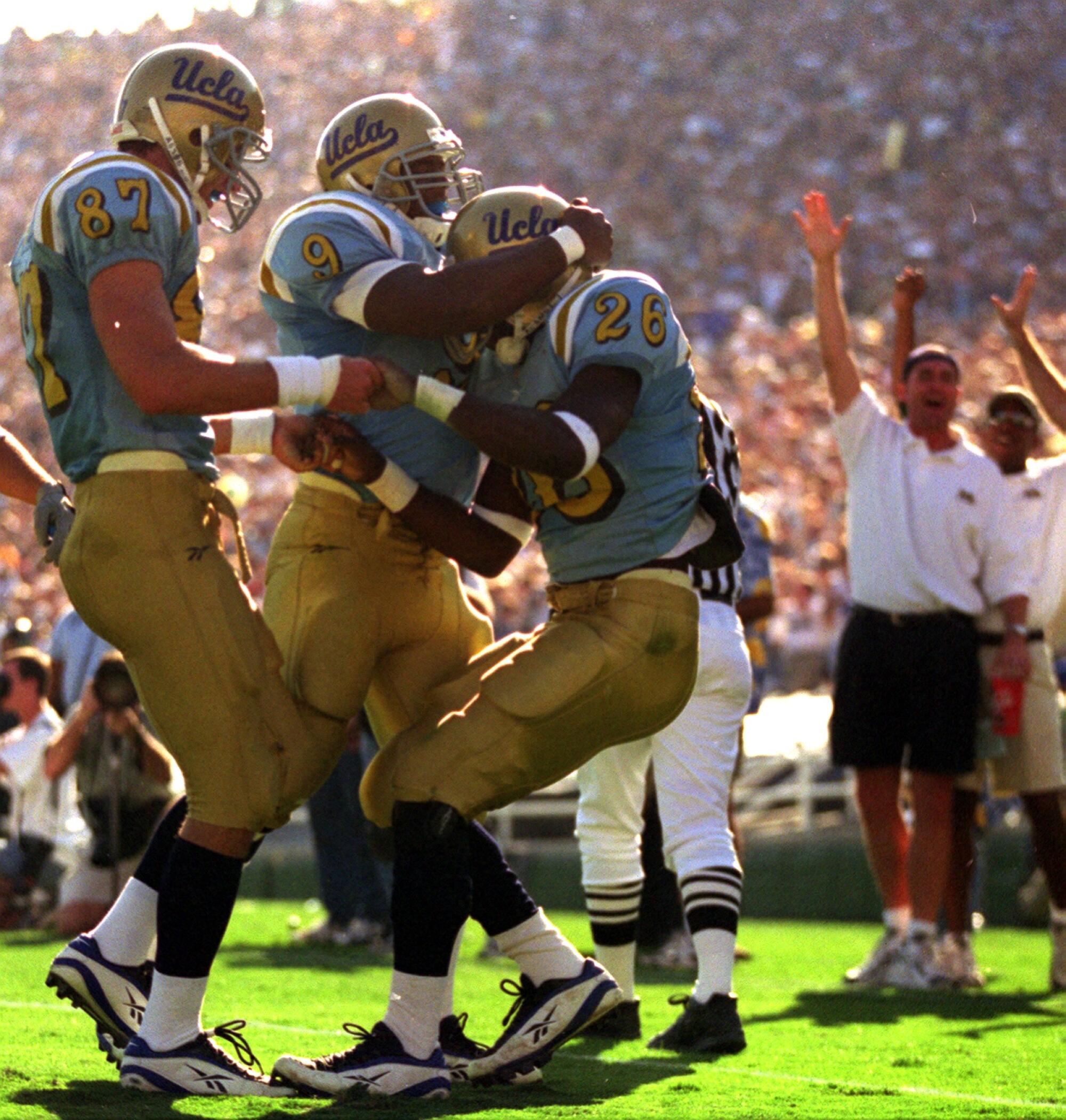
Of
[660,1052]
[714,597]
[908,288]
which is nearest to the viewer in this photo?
[660,1052]

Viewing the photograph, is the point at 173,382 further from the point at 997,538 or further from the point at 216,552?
the point at 997,538

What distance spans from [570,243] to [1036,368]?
353 cm

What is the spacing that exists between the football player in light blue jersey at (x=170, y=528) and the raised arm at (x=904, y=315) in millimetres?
3791

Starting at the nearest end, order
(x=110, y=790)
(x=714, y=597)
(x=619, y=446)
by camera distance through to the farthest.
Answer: (x=619, y=446), (x=714, y=597), (x=110, y=790)

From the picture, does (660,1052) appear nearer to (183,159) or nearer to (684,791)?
(684,791)

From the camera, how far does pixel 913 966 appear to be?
668 centimetres

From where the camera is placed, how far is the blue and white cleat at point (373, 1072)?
3.72 m

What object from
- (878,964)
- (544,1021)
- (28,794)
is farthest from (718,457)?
(28,794)

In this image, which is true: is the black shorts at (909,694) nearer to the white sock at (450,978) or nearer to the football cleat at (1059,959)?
the football cleat at (1059,959)

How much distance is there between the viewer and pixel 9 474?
4.16 metres

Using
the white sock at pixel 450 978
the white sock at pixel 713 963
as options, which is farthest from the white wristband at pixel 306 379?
the white sock at pixel 713 963

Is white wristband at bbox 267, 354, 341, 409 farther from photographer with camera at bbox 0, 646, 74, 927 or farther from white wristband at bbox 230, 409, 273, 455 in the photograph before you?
photographer with camera at bbox 0, 646, 74, 927

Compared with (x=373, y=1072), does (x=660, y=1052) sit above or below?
below

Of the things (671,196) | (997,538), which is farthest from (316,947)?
(671,196)
